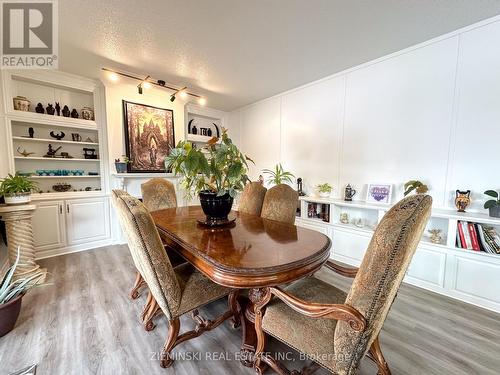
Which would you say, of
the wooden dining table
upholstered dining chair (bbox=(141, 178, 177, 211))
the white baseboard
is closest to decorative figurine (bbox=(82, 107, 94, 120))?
upholstered dining chair (bbox=(141, 178, 177, 211))

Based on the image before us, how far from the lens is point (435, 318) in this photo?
6.07ft

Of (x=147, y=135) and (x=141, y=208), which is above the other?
(x=147, y=135)

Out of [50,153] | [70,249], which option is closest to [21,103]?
[50,153]

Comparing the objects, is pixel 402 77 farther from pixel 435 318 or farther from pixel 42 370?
pixel 42 370

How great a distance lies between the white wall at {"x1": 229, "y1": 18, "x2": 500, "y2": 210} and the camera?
2.17 meters

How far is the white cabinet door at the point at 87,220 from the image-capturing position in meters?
3.31

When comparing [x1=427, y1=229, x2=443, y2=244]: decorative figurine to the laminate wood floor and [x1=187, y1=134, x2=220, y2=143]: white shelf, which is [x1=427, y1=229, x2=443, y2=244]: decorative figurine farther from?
[x1=187, y1=134, x2=220, y2=143]: white shelf

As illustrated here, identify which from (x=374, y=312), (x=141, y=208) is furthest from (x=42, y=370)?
(x=374, y=312)

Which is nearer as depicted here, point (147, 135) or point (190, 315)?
point (190, 315)

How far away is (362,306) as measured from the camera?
2.70ft

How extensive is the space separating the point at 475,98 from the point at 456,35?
72 centimetres

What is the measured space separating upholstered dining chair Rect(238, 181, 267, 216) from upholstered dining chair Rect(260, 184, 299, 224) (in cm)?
23

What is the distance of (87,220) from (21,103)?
1860mm

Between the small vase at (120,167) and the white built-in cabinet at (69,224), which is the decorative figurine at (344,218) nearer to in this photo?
the small vase at (120,167)
